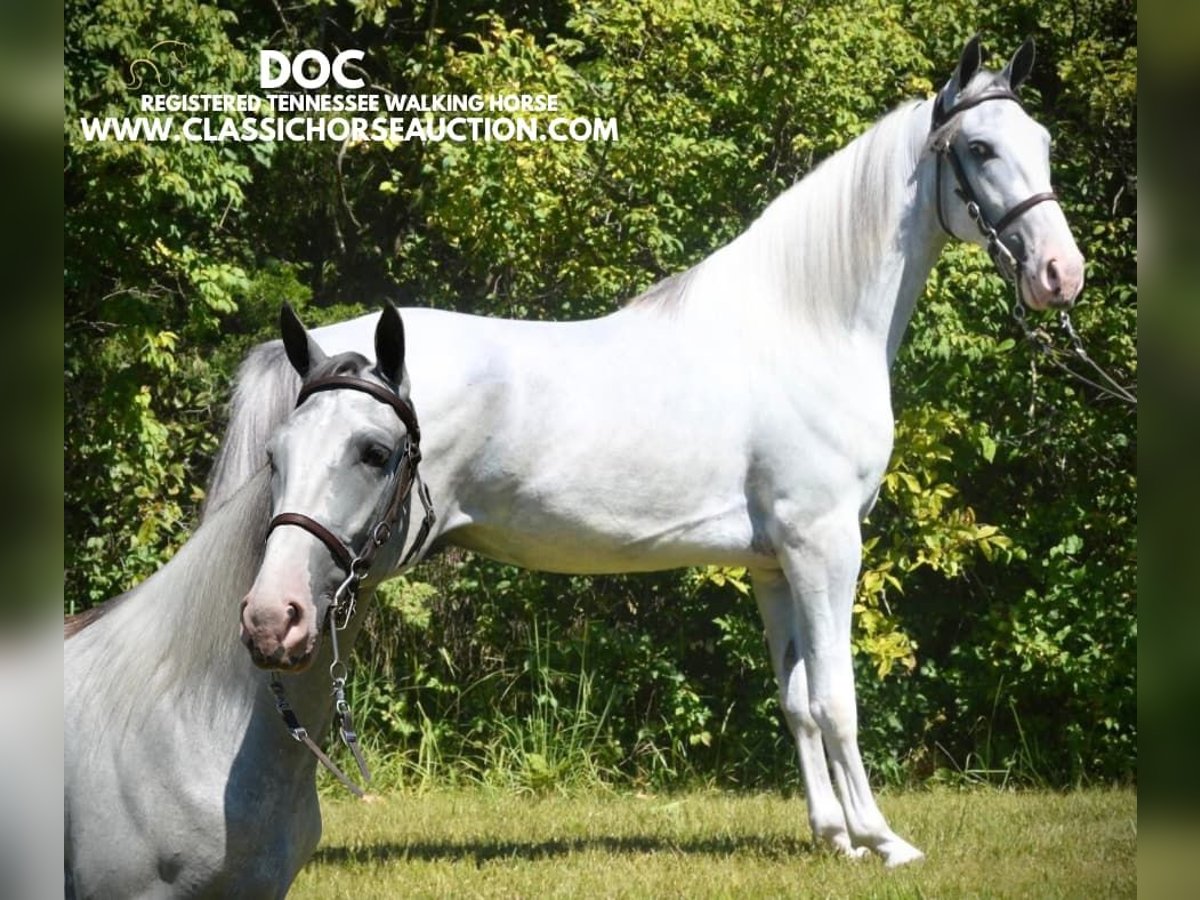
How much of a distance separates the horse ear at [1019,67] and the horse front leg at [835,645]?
131cm

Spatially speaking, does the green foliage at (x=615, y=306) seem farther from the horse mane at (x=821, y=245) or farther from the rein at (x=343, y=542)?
the rein at (x=343, y=542)

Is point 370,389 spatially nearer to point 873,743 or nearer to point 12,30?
point 12,30

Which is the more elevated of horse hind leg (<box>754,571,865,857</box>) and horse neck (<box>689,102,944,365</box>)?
horse neck (<box>689,102,944,365</box>)

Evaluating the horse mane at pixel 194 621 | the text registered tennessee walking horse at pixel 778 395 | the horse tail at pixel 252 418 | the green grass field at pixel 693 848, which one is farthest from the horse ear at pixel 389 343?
the green grass field at pixel 693 848

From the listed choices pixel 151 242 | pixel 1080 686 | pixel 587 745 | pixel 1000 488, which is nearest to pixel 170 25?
pixel 151 242

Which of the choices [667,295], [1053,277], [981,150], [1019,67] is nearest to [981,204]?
[981,150]

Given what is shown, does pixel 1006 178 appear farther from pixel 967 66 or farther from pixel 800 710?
pixel 800 710

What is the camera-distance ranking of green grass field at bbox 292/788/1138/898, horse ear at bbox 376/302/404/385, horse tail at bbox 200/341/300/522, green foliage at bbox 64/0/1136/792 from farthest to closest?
green foliage at bbox 64/0/1136/792 → green grass field at bbox 292/788/1138/898 → horse tail at bbox 200/341/300/522 → horse ear at bbox 376/302/404/385

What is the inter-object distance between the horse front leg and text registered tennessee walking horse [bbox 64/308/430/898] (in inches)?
66.1

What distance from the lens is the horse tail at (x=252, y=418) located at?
3.29 meters

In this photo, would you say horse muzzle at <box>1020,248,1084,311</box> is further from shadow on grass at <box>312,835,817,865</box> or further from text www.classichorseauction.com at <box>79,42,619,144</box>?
shadow on grass at <box>312,835,817,865</box>

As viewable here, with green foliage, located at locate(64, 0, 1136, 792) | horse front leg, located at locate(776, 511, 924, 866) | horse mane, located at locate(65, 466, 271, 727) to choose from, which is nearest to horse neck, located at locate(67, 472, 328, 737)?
horse mane, located at locate(65, 466, 271, 727)

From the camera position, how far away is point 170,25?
4.18m

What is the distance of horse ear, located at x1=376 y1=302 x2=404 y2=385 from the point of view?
249 cm
